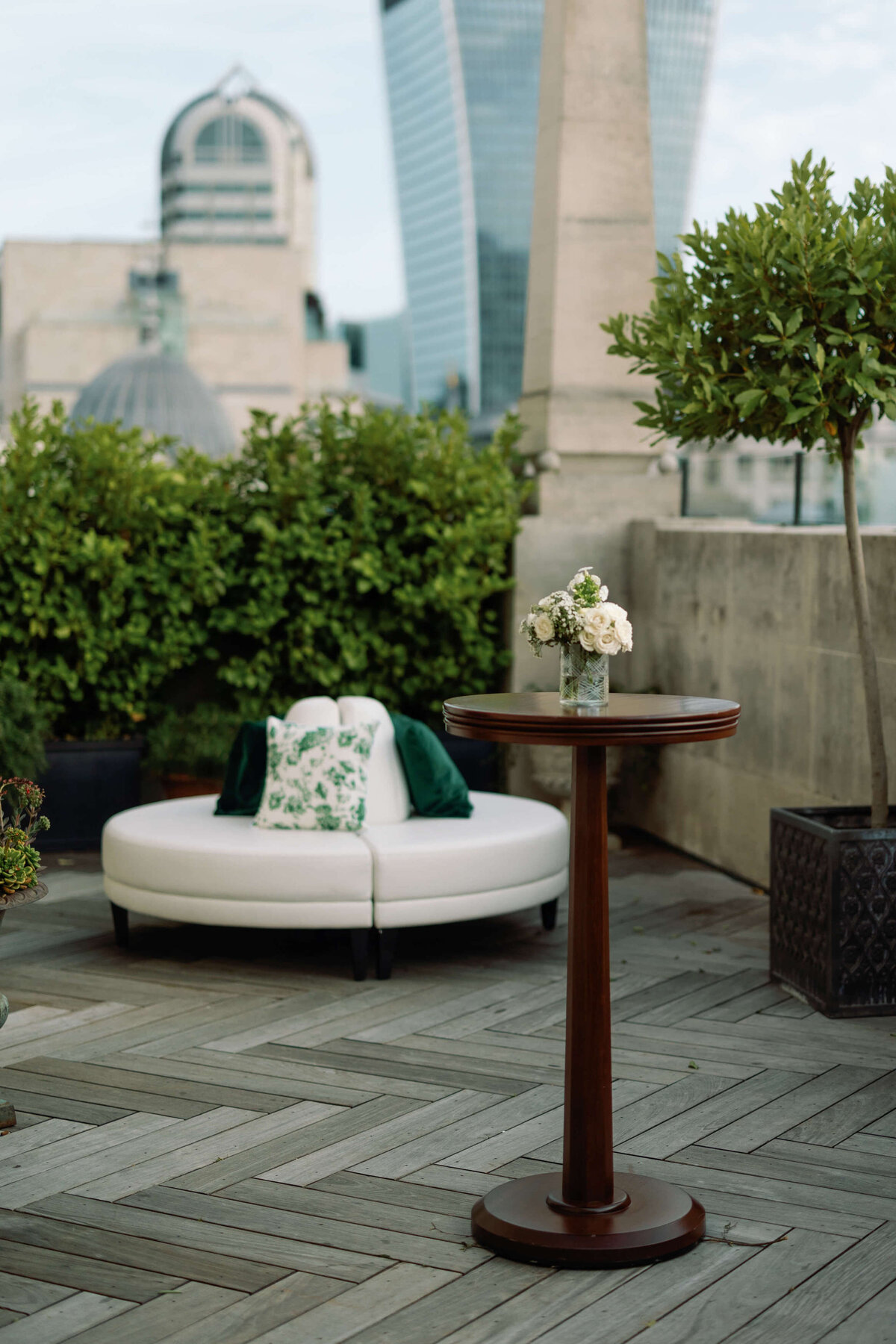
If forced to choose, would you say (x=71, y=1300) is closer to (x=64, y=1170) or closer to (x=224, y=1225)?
(x=224, y=1225)

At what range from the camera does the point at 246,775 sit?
5.75m

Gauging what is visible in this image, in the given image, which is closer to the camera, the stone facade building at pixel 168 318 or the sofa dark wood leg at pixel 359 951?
the sofa dark wood leg at pixel 359 951

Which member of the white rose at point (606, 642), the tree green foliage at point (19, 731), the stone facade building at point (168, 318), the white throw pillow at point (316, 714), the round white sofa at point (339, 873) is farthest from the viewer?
the stone facade building at point (168, 318)

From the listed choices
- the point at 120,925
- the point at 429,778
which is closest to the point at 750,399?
the point at 429,778

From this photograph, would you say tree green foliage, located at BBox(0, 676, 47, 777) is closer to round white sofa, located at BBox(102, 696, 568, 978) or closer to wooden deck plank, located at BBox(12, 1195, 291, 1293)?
round white sofa, located at BBox(102, 696, 568, 978)

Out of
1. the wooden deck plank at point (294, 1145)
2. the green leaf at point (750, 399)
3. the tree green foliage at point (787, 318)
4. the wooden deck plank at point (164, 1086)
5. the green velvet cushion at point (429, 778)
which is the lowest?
the wooden deck plank at point (164, 1086)

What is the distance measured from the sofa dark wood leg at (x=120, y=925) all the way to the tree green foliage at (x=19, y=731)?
1582 millimetres

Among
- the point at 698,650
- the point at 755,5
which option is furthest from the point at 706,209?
the point at 755,5

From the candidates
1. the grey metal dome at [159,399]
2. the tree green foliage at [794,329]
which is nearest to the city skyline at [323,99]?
the tree green foliage at [794,329]

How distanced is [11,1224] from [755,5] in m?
23.1

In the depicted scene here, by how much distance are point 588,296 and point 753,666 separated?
239 centimetres

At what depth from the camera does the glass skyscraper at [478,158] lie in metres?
87.0

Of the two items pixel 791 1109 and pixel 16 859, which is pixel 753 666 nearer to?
pixel 791 1109

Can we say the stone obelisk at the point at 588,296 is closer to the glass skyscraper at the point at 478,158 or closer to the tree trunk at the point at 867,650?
the tree trunk at the point at 867,650
